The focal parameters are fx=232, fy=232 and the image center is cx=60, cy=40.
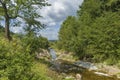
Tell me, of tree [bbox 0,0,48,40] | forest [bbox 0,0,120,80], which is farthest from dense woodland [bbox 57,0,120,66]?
tree [bbox 0,0,48,40]

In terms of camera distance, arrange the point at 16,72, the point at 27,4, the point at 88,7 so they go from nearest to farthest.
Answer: the point at 16,72 < the point at 27,4 < the point at 88,7

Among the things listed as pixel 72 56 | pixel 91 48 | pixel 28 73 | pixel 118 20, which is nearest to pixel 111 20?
pixel 118 20

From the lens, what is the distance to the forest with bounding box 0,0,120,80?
1079 cm

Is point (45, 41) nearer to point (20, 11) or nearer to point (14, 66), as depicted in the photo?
point (20, 11)

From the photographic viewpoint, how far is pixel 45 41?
34812 mm

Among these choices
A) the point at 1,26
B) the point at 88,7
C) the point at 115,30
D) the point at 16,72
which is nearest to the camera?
the point at 16,72

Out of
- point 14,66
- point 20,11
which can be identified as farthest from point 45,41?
point 14,66

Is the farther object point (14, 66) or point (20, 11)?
point (20, 11)

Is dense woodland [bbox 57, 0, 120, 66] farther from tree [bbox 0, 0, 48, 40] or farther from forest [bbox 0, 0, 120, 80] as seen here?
tree [bbox 0, 0, 48, 40]

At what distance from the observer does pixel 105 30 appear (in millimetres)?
40188

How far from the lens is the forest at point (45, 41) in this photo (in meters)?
10.8

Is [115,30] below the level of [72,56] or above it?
above

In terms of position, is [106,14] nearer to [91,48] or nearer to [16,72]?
[91,48]

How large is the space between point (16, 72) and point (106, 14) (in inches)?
1342
